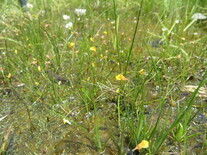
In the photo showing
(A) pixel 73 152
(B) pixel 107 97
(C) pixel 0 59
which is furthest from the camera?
(C) pixel 0 59

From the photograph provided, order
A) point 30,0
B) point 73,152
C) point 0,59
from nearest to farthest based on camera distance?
point 73,152 < point 0,59 < point 30,0

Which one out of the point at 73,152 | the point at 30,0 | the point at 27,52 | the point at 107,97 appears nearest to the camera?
the point at 73,152

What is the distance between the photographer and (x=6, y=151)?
3.10 feet

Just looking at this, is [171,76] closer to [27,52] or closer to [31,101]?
→ [31,101]

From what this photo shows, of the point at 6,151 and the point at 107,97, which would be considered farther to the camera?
the point at 107,97

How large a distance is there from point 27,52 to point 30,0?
9.91 ft

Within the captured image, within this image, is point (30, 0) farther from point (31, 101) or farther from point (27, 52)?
point (31, 101)

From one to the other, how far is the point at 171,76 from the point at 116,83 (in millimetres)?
506

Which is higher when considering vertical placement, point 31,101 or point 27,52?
point 27,52

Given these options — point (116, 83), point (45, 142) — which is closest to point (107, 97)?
point (116, 83)

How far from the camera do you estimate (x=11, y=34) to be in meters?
2.36

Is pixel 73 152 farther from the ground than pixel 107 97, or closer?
closer

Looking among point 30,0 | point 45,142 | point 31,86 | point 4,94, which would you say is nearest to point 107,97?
point 45,142

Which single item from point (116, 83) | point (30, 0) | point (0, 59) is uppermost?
point (30, 0)
